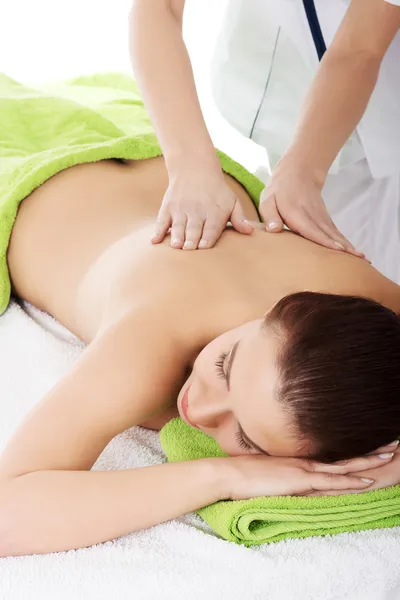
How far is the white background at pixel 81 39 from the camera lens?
323cm

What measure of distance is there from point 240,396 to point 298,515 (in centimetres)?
20

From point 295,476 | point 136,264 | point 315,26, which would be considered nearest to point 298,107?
point 315,26

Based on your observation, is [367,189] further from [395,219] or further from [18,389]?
[18,389]

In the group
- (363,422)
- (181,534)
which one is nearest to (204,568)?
(181,534)

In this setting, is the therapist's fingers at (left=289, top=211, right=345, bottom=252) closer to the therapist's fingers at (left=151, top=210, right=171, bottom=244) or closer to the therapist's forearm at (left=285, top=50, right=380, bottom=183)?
the therapist's forearm at (left=285, top=50, right=380, bottom=183)

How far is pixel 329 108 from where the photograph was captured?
6.00 feet

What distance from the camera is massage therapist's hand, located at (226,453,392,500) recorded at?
1.33 meters

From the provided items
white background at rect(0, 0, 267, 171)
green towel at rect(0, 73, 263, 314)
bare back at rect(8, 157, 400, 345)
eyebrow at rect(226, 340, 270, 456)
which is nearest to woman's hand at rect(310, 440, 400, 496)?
eyebrow at rect(226, 340, 270, 456)

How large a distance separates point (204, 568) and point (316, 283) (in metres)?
0.62

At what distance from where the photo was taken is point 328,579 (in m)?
1.26

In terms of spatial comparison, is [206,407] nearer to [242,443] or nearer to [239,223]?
[242,443]

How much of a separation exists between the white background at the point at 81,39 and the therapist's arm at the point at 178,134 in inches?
50.7

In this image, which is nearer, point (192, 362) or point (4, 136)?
point (192, 362)

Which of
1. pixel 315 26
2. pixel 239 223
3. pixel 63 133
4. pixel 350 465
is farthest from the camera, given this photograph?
pixel 63 133
